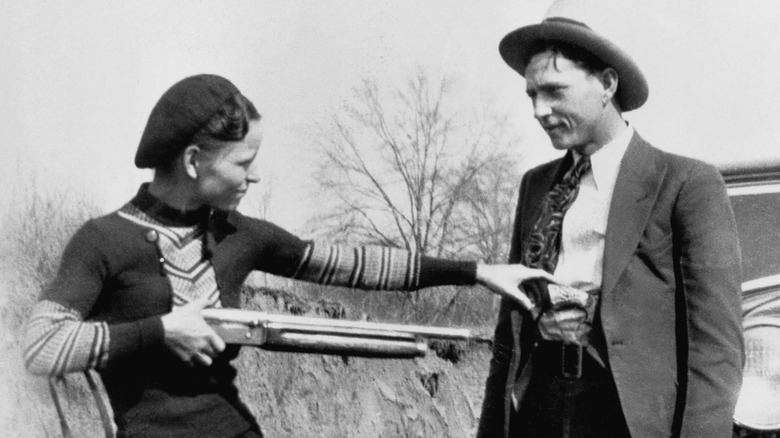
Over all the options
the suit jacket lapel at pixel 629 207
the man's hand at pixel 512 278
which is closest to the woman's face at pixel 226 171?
the man's hand at pixel 512 278

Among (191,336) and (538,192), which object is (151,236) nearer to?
(191,336)

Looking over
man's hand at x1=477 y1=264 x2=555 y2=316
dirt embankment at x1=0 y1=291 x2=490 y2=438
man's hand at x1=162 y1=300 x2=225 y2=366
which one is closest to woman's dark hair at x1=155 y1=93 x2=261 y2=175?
man's hand at x1=162 y1=300 x2=225 y2=366

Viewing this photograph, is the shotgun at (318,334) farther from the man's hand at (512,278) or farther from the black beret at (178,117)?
the black beret at (178,117)

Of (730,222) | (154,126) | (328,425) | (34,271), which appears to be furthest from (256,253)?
(328,425)

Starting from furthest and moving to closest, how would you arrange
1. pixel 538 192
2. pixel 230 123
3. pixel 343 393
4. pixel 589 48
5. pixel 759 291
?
pixel 343 393
pixel 759 291
pixel 538 192
pixel 589 48
pixel 230 123

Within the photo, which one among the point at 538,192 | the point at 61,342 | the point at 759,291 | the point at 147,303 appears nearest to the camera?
the point at 61,342

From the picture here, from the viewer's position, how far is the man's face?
2531 millimetres

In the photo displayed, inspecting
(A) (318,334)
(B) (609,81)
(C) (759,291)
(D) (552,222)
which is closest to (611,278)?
(D) (552,222)

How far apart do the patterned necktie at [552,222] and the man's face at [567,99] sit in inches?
3.6

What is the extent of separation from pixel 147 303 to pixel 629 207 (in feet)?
3.92

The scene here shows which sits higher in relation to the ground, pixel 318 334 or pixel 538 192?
pixel 538 192

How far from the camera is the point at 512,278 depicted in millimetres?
2566

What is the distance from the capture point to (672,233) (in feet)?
7.88

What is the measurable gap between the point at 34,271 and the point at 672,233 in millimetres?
2648
